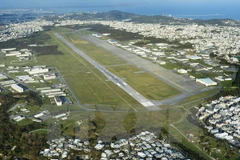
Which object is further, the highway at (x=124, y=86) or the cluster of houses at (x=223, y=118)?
the highway at (x=124, y=86)

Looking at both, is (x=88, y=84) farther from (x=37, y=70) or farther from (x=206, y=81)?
A: (x=206, y=81)

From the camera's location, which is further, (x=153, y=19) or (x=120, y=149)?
(x=153, y=19)

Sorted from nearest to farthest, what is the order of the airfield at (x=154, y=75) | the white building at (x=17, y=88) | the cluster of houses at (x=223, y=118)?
the cluster of houses at (x=223, y=118), the airfield at (x=154, y=75), the white building at (x=17, y=88)

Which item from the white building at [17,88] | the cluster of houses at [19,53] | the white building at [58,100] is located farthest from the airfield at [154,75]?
the white building at [17,88]

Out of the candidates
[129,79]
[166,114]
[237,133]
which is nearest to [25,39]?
[129,79]

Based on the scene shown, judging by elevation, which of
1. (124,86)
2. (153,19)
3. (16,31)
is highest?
(153,19)

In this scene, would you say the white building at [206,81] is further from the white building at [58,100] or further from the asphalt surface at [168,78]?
the white building at [58,100]

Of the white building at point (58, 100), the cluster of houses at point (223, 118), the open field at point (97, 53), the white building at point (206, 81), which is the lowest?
the open field at point (97, 53)

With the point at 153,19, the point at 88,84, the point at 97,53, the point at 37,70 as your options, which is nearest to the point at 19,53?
the point at 97,53
